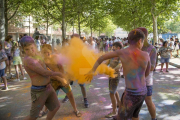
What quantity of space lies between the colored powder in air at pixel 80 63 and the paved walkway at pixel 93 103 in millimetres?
1051

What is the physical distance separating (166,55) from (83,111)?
248 inches

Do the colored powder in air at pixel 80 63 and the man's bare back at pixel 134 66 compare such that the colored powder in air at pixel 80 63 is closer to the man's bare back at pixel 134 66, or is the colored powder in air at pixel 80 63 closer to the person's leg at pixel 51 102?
the person's leg at pixel 51 102

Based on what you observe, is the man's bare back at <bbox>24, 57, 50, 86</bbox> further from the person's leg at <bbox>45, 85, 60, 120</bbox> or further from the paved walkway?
the paved walkway

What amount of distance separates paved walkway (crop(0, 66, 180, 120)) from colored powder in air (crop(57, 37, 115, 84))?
3.45 feet

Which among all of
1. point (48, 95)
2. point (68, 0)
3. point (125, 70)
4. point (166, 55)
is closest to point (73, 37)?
point (48, 95)

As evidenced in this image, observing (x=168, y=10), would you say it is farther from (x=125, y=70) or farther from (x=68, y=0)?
(x=125, y=70)

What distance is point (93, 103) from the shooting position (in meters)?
4.30

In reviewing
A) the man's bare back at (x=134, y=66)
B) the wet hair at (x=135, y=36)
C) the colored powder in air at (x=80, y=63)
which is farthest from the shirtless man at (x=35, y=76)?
the wet hair at (x=135, y=36)

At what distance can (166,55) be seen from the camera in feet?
27.3

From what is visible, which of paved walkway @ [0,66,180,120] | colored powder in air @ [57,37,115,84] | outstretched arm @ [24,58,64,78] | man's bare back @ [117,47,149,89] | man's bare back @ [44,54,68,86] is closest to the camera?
man's bare back @ [117,47,149,89]

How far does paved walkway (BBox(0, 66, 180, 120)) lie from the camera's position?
3592mm

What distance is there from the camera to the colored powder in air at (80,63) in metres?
3.04

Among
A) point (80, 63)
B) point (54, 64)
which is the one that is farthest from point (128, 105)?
point (54, 64)

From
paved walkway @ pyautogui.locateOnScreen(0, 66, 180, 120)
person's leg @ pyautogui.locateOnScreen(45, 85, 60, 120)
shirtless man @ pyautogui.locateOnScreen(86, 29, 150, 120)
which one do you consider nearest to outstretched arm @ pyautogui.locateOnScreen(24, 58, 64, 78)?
person's leg @ pyautogui.locateOnScreen(45, 85, 60, 120)
